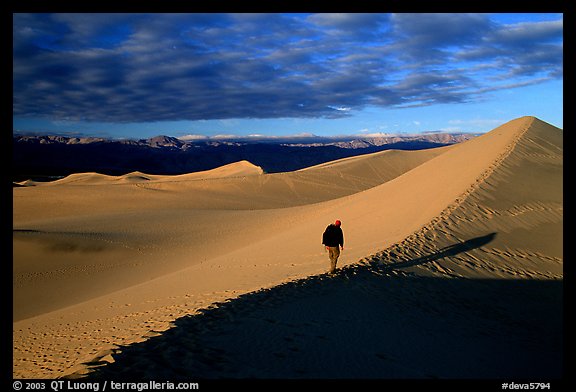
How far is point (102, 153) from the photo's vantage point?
156750 millimetres

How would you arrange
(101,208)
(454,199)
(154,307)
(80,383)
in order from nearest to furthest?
(80,383) < (154,307) < (454,199) < (101,208)

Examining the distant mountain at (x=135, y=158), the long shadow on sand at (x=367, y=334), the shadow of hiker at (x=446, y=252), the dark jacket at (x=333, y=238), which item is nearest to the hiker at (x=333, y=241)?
the dark jacket at (x=333, y=238)

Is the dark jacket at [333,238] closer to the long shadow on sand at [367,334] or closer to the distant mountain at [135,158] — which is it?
the long shadow on sand at [367,334]

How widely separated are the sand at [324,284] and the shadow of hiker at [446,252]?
0.07 metres

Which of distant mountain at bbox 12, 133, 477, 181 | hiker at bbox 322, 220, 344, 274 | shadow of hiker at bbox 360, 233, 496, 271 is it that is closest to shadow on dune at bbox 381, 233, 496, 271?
shadow of hiker at bbox 360, 233, 496, 271

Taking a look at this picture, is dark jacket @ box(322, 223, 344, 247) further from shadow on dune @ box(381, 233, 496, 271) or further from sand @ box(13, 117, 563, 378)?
shadow on dune @ box(381, 233, 496, 271)

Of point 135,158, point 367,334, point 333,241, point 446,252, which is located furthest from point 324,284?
point 135,158

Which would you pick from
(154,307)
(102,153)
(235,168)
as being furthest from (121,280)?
(102,153)

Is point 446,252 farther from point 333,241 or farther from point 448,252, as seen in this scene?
point 333,241

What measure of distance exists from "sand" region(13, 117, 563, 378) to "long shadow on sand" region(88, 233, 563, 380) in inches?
1.3

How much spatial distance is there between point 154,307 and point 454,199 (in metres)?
11.1

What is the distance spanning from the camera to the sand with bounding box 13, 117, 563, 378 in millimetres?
5867

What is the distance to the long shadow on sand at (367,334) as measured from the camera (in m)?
5.27
